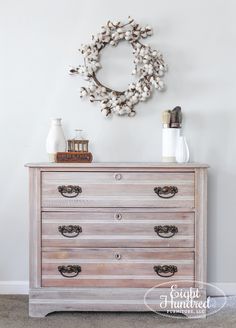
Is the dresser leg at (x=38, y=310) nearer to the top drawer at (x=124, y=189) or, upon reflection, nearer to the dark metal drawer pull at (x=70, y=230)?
the dark metal drawer pull at (x=70, y=230)

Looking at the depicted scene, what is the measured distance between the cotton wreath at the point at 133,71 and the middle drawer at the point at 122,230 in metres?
0.73

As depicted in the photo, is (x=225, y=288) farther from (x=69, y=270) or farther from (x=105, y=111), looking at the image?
(x=105, y=111)

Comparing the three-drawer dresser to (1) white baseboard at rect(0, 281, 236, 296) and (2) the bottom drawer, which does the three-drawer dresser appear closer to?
(2) the bottom drawer

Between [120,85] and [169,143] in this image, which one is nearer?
[169,143]

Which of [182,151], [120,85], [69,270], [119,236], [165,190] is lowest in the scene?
[69,270]

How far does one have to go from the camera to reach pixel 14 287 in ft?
9.30

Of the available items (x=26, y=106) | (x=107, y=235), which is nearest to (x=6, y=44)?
(x=26, y=106)

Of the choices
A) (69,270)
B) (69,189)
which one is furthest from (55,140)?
(69,270)

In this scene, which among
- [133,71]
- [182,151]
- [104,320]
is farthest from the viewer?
[133,71]

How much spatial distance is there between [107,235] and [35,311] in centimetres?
59

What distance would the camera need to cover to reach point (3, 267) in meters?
2.85

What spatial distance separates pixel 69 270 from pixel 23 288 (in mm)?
599

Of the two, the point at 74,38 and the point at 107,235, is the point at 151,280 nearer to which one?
the point at 107,235

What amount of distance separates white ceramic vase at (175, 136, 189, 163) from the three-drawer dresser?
Result: 0.19 metres
